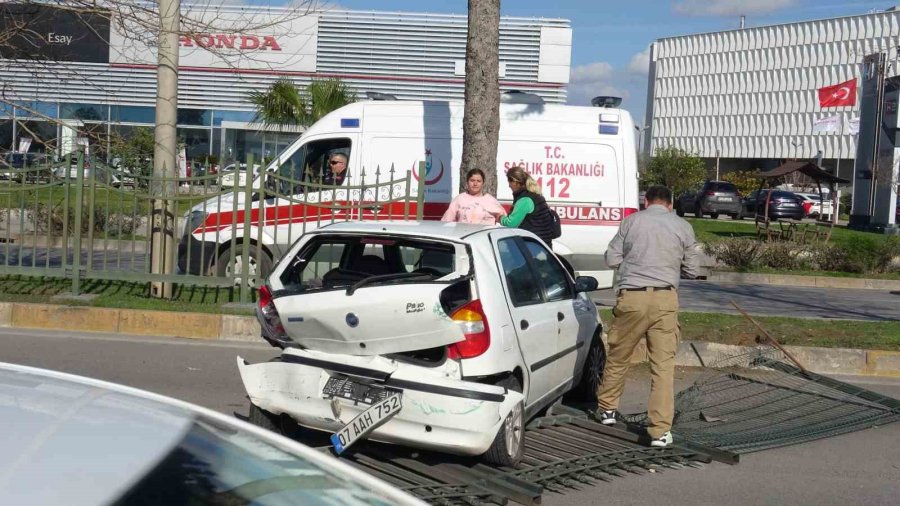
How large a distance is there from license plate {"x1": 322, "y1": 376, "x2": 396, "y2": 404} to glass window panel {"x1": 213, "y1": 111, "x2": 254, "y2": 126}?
30.7 metres

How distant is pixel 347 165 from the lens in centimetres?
1393

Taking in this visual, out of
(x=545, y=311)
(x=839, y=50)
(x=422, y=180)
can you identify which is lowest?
(x=545, y=311)

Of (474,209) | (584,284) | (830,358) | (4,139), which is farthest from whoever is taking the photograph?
(4,139)

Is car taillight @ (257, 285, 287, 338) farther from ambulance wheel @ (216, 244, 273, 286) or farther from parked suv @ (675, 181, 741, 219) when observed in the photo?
parked suv @ (675, 181, 741, 219)

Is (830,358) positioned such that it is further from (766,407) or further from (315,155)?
(315,155)

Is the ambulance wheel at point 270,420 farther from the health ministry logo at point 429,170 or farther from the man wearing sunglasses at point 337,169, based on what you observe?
the health ministry logo at point 429,170

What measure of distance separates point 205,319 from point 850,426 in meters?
6.73

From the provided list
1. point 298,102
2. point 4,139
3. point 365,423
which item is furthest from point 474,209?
point 298,102

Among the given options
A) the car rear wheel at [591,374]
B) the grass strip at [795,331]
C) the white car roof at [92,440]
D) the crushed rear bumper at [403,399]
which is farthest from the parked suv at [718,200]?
the white car roof at [92,440]

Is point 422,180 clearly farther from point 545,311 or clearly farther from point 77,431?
point 77,431

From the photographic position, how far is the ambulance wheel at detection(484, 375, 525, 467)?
615 centimetres

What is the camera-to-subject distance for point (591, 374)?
8.56m

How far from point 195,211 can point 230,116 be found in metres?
23.6

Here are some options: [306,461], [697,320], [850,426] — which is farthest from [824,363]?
[306,461]
